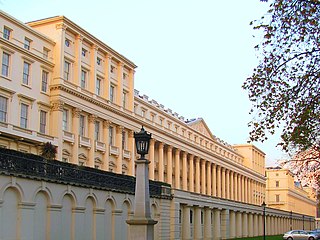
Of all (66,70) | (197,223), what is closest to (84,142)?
(66,70)

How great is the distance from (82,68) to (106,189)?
814 inches

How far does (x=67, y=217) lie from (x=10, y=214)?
535cm

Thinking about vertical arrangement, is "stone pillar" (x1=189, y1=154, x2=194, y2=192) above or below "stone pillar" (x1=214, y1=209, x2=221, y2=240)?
above

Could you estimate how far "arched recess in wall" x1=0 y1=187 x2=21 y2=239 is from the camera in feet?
84.2

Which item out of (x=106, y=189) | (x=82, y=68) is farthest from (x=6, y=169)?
(x=82, y=68)

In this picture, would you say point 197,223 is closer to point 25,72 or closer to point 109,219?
point 109,219

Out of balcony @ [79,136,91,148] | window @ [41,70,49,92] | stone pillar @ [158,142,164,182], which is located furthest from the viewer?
stone pillar @ [158,142,164,182]

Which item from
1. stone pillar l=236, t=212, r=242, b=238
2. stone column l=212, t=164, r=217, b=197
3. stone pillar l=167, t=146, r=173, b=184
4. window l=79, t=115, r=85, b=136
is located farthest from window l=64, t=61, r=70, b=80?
stone column l=212, t=164, r=217, b=197

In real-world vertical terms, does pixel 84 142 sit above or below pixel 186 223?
above

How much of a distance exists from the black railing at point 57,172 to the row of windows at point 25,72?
13115 millimetres

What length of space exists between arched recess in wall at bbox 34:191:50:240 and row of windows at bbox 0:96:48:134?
14644 mm

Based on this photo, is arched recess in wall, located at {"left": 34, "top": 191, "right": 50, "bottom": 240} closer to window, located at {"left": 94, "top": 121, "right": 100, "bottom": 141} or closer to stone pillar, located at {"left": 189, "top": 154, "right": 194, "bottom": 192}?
window, located at {"left": 94, "top": 121, "right": 100, "bottom": 141}

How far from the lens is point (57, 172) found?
3030cm

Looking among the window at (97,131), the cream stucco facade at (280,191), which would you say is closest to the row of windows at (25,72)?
the window at (97,131)
